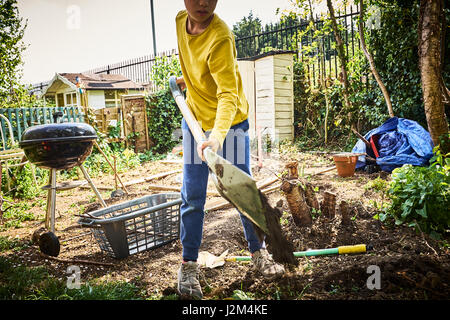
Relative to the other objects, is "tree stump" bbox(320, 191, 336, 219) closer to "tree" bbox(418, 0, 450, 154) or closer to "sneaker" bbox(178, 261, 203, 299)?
"sneaker" bbox(178, 261, 203, 299)

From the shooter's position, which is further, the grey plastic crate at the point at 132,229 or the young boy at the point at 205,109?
the grey plastic crate at the point at 132,229

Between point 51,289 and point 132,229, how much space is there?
707 mm

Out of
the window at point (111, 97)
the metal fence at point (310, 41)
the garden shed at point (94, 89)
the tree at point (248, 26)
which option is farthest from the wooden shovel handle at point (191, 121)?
the window at point (111, 97)

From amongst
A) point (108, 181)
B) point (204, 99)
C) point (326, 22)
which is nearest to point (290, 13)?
point (326, 22)

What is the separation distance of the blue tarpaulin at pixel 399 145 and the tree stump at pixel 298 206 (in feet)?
7.19

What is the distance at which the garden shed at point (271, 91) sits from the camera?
688cm

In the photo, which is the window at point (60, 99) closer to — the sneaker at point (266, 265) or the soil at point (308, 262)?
the soil at point (308, 262)

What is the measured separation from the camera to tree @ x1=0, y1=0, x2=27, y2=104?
11.3ft

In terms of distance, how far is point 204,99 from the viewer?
70.7 inches

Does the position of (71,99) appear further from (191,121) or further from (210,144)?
(210,144)

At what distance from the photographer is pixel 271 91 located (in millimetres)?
6887

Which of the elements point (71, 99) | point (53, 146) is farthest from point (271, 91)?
point (71, 99)
